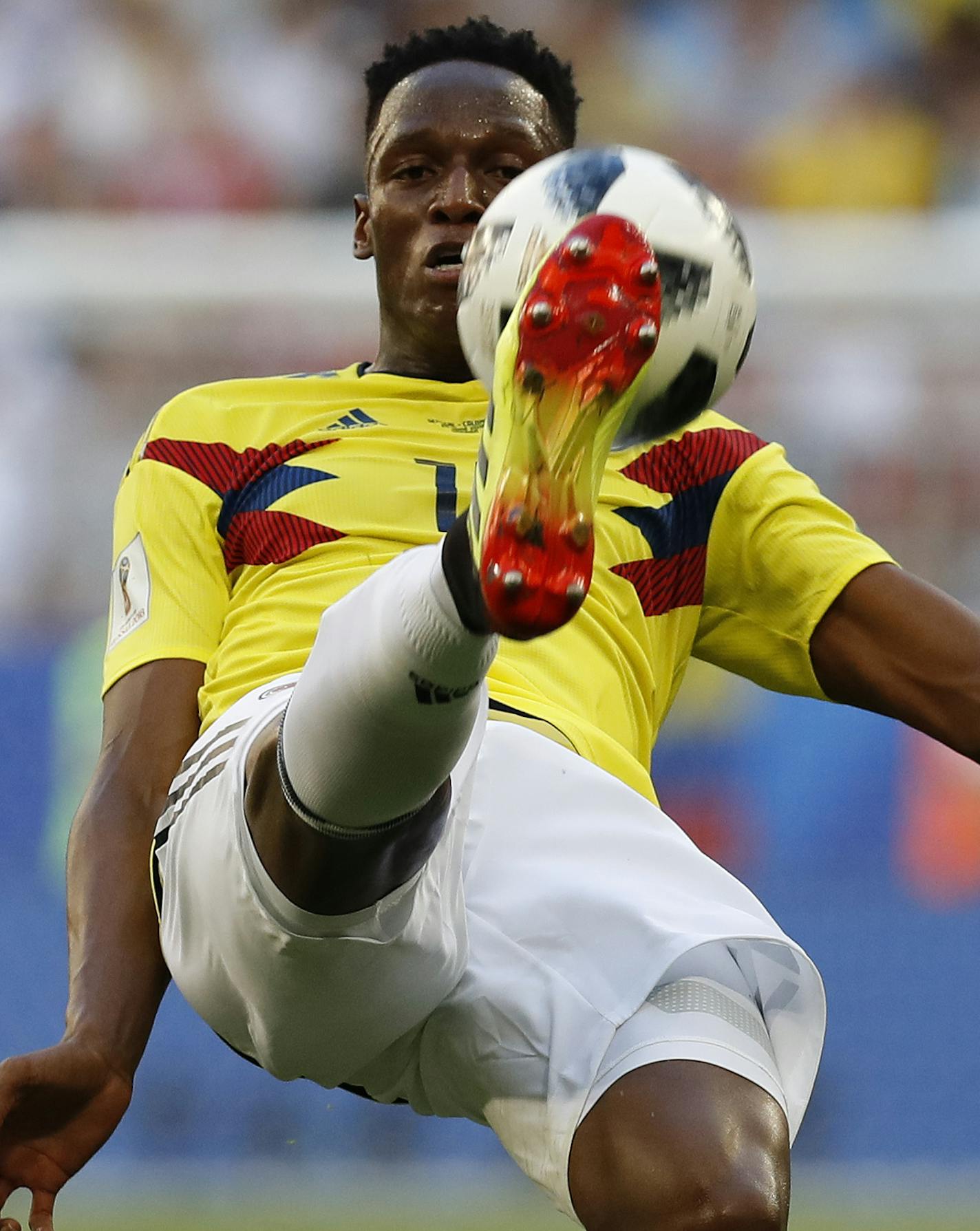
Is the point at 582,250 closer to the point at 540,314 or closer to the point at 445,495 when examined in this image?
the point at 540,314

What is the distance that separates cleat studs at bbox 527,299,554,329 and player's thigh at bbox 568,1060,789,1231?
85cm

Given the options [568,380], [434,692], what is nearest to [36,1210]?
[434,692]

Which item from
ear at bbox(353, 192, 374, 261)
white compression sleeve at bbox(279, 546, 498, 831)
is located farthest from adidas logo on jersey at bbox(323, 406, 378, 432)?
white compression sleeve at bbox(279, 546, 498, 831)

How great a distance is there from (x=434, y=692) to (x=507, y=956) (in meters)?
0.55

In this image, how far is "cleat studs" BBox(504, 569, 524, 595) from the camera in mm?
1554

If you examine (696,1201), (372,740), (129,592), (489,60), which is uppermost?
(489,60)

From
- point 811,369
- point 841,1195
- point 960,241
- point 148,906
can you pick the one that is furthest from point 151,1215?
point 960,241

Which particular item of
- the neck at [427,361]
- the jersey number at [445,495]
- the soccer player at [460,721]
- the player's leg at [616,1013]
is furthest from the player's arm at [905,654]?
the neck at [427,361]

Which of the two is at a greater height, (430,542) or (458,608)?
(458,608)

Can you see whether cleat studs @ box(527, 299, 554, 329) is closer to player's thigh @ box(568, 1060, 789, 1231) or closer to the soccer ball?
the soccer ball

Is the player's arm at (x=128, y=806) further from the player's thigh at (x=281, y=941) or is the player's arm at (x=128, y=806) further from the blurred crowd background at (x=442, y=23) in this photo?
the blurred crowd background at (x=442, y=23)

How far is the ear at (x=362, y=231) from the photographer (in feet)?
10.6

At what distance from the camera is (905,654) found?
261cm

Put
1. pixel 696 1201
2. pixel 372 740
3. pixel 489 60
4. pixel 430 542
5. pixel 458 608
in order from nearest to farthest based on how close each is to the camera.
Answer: pixel 458 608, pixel 372 740, pixel 696 1201, pixel 430 542, pixel 489 60
